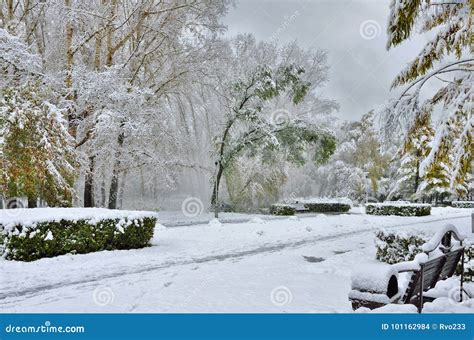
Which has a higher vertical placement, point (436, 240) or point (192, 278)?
point (436, 240)

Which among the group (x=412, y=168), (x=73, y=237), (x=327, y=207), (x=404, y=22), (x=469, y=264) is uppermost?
(x=404, y=22)

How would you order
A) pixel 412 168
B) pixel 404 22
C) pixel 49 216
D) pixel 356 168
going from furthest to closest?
1. pixel 356 168
2. pixel 412 168
3. pixel 49 216
4. pixel 404 22

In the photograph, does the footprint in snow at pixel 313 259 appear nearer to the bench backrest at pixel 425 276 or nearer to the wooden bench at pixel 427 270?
the wooden bench at pixel 427 270

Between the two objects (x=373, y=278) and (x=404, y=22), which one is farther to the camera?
(x=404, y=22)

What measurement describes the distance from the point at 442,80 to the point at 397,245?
409cm

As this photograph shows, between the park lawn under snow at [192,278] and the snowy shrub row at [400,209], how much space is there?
16.9m

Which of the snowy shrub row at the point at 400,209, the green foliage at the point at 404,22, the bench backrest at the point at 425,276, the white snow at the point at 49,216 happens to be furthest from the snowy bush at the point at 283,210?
the bench backrest at the point at 425,276

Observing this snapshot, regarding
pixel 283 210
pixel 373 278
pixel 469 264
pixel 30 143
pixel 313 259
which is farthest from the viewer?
pixel 283 210

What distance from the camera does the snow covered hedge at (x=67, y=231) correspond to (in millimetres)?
8922

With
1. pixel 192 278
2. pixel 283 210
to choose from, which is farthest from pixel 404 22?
pixel 283 210

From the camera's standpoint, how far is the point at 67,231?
9734 millimetres

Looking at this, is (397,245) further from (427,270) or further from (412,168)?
(412,168)

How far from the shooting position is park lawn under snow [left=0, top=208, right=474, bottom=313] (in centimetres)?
614
